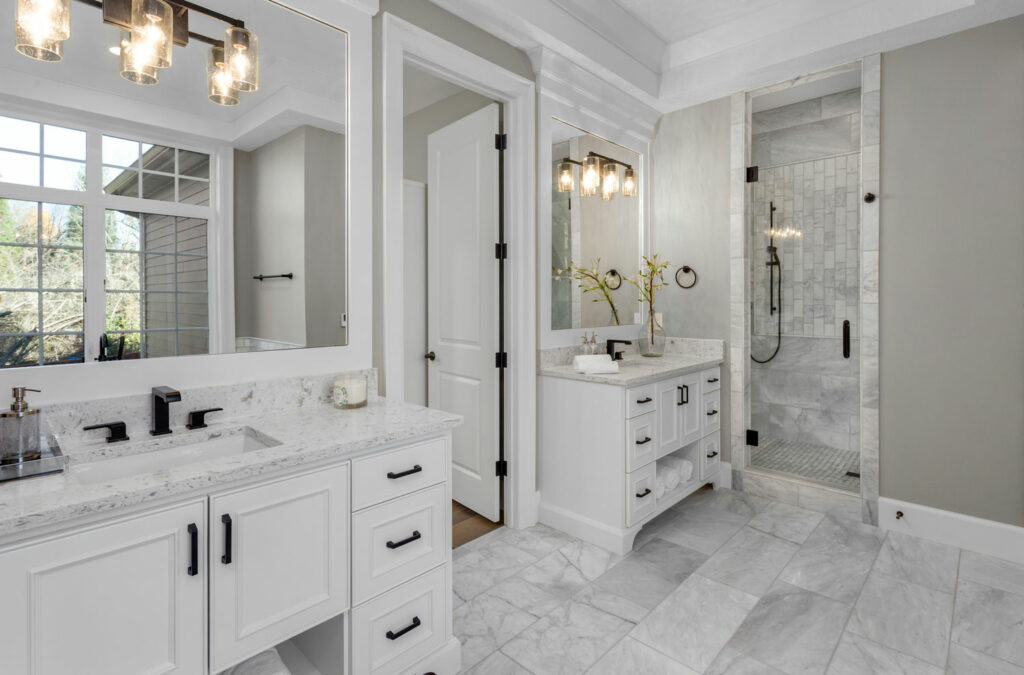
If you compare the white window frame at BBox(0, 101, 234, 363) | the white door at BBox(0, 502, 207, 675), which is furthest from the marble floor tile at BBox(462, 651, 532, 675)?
the white window frame at BBox(0, 101, 234, 363)

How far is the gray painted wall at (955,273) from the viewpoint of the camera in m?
2.56

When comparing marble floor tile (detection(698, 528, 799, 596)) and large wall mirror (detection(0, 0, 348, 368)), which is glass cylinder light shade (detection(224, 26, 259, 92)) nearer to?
large wall mirror (detection(0, 0, 348, 368))

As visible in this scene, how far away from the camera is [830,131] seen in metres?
4.10

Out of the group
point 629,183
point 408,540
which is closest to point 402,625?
point 408,540

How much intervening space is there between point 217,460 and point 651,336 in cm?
293

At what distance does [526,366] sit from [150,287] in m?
1.80

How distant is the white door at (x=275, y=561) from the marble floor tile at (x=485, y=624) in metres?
0.66

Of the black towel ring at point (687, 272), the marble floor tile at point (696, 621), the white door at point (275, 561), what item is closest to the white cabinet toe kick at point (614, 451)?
the marble floor tile at point (696, 621)

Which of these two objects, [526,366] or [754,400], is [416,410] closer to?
[526,366]

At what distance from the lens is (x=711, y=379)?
133 inches

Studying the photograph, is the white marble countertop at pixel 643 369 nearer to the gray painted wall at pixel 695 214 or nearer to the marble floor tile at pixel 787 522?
the gray painted wall at pixel 695 214

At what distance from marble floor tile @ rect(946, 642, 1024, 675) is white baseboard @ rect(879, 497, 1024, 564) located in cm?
99

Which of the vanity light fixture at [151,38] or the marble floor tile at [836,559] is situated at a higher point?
the vanity light fixture at [151,38]

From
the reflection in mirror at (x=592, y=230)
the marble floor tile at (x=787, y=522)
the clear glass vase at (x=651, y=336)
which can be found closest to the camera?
the marble floor tile at (x=787, y=522)
